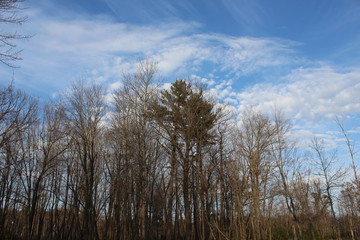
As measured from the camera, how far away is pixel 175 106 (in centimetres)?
1931

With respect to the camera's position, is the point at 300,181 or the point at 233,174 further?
the point at 300,181

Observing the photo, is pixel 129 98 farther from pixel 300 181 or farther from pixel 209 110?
pixel 300 181

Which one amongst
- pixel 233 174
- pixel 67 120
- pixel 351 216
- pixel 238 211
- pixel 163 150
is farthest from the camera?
pixel 351 216

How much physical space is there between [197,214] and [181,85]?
10093 millimetres

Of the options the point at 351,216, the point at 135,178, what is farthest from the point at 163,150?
the point at 351,216

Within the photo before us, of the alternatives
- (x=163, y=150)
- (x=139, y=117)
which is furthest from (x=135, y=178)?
(x=139, y=117)

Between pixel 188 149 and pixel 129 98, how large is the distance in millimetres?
6304

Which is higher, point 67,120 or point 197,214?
point 67,120

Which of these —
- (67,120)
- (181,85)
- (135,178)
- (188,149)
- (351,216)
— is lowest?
(351,216)

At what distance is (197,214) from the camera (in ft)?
60.0

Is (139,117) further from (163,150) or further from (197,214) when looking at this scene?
(197,214)

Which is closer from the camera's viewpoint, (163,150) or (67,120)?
(67,120)

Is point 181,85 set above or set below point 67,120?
above

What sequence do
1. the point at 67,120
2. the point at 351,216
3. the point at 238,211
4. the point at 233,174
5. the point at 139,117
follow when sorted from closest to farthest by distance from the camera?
the point at 238,211, the point at 233,174, the point at 67,120, the point at 139,117, the point at 351,216
